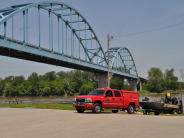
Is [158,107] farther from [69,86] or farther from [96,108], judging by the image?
[69,86]

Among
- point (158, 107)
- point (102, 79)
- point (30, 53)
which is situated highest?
point (30, 53)

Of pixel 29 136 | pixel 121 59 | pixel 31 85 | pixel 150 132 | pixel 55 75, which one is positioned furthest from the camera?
pixel 55 75

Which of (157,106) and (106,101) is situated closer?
(106,101)

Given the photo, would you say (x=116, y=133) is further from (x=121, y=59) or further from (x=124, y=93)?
(x=121, y=59)

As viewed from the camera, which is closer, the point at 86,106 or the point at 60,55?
the point at 86,106

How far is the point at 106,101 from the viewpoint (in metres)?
15.3

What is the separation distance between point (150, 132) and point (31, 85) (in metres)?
113

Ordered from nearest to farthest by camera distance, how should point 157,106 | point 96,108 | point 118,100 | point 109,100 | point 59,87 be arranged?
point 96,108 → point 109,100 → point 118,100 → point 157,106 → point 59,87

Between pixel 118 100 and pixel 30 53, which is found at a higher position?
pixel 30 53

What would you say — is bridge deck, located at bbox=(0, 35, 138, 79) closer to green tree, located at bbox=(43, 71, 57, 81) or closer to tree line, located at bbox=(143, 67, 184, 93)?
tree line, located at bbox=(143, 67, 184, 93)

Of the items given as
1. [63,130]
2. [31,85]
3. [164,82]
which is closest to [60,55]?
[63,130]

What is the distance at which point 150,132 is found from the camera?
7676mm

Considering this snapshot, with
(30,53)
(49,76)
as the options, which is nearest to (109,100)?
(30,53)

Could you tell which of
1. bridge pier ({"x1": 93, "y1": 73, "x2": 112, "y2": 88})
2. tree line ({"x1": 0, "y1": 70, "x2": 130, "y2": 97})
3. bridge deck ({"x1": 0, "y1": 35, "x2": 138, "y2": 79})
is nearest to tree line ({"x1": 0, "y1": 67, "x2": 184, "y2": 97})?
tree line ({"x1": 0, "y1": 70, "x2": 130, "y2": 97})
